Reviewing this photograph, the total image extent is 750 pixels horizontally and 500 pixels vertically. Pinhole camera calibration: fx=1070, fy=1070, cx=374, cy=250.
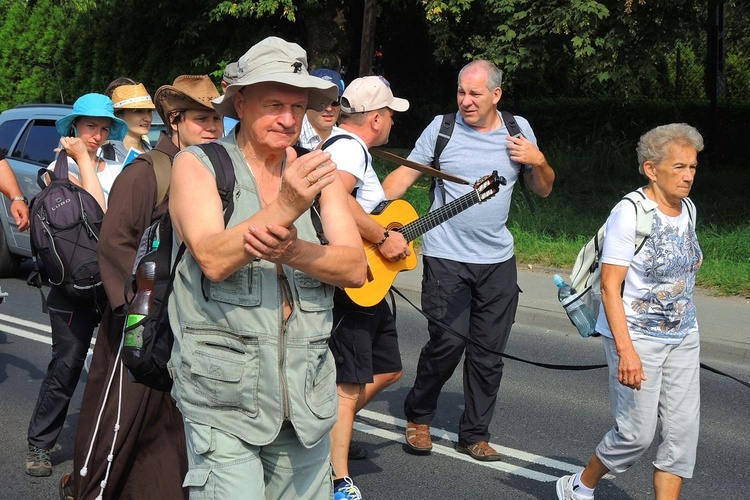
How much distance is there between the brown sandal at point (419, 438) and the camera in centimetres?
586

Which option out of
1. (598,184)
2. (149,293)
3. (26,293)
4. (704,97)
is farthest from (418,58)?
(149,293)

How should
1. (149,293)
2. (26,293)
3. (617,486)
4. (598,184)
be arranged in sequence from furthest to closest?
1. (598,184)
2. (26,293)
3. (617,486)
4. (149,293)

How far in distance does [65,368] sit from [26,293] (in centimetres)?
608

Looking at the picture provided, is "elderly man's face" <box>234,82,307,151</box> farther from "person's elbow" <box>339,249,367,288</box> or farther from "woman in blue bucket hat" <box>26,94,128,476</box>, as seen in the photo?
"woman in blue bucket hat" <box>26,94,128,476</box>

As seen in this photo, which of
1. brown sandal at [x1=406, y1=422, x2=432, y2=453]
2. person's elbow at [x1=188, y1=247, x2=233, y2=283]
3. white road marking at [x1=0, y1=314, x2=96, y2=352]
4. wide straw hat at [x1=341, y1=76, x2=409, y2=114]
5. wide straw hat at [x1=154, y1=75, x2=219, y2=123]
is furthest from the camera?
white road marking at [x1=0, y1=314, x2=96, y2=352]

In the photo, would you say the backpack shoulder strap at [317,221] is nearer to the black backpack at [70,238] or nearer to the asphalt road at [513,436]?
the black backpack at [70,238]

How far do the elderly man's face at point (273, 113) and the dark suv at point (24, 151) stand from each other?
334 inches

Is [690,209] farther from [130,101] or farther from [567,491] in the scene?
[130,101]

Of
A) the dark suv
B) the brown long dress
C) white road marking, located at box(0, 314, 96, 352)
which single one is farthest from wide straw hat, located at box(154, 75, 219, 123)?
the dark suv

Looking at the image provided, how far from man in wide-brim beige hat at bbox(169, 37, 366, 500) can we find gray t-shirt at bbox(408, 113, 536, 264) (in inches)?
103

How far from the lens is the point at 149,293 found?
134 inches

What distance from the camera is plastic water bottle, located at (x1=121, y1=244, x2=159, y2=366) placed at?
132 inches

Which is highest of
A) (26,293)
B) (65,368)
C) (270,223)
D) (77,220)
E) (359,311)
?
(270,223)

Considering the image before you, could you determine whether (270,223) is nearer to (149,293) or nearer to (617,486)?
(149,293)
